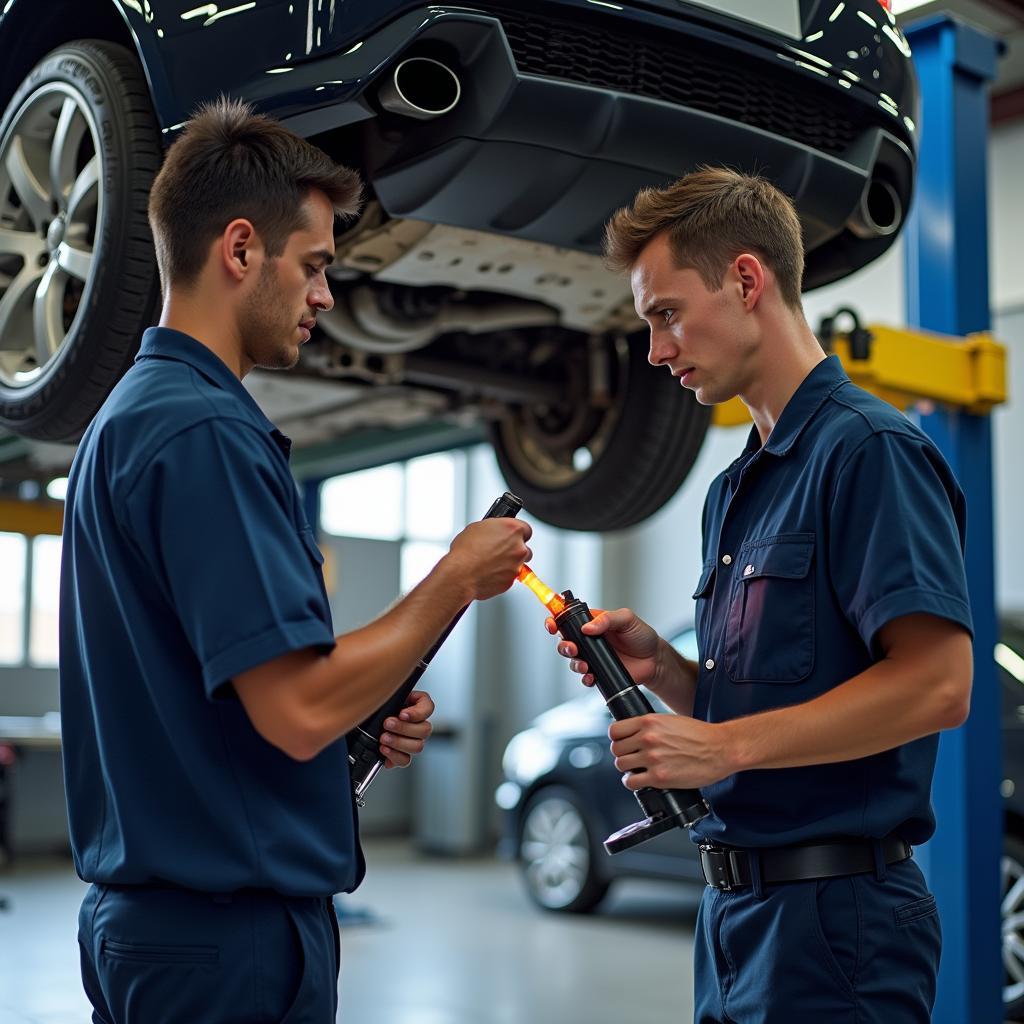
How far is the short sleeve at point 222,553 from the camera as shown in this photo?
110 cm

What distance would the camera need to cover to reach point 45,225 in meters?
2.35

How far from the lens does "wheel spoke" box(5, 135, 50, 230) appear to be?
2.33 meters

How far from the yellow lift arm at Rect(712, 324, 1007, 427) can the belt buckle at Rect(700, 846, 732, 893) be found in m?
1.64

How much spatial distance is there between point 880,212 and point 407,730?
58.5 inches

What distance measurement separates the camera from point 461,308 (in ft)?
9.36

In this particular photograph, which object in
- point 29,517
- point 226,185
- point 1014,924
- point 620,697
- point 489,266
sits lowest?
point 1014,924

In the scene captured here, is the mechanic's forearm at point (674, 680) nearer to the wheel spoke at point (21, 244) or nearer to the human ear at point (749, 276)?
the human ear at point (749, 276)

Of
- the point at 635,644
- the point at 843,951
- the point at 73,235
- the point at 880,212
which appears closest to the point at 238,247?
the point at 635,644

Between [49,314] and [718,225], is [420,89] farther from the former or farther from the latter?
[49,314]

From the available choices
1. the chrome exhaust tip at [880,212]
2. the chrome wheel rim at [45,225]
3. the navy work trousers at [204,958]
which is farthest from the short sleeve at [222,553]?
the chrome exhaust tip at [880,212]

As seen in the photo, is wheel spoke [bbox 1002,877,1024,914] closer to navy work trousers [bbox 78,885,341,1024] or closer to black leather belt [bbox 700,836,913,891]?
black leather belt [bbox 700,836,913,891]

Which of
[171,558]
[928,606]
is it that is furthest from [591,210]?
[171,558]

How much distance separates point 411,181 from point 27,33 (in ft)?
3.02

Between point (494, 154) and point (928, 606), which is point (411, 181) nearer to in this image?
point (494, 154)
